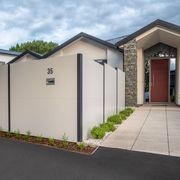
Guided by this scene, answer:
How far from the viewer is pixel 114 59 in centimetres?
1584

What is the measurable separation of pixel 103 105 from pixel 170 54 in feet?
29.5

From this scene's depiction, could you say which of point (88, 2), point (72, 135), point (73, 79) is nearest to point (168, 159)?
point (72, 135)

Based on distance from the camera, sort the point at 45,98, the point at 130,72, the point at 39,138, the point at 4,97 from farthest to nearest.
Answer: the point at 130,72
the point at 4,97
the point at 45,98
the point at 39,138

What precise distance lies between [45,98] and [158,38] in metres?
10.6

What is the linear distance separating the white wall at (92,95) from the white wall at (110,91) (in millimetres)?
872

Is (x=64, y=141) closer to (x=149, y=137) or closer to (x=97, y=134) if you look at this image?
(x=97, y=134)

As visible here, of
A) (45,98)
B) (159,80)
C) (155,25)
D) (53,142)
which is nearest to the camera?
(53,142)

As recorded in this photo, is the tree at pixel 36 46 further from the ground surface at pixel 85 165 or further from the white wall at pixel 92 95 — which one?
the ground surface at pixel 85 165

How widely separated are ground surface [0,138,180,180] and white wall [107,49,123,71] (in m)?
10.4

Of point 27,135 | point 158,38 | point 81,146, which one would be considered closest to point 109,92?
point 27,135

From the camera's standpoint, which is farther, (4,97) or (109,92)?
(109,92)

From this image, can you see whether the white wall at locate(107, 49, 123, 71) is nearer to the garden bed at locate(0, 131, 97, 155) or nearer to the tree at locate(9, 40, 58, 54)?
the garden bed at locate(0, 131, 97, 155)

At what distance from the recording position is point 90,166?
4.72 metres

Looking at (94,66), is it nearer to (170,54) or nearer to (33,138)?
(33,138)
